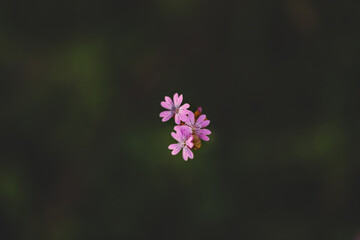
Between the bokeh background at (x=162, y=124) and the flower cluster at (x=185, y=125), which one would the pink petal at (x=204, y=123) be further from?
the bokeh background at (x=162, y=124)

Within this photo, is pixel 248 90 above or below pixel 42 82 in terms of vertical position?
below

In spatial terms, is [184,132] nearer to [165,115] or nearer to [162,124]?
[165,115]

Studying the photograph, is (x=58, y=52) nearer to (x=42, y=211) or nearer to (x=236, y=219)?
(x=42, y=211)

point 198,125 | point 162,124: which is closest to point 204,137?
point 198,125

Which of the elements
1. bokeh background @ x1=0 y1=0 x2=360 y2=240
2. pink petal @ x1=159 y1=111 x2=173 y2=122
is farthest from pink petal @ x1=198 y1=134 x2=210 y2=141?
bokeh background @ x1=0 y1=0 x2=360 y2=240

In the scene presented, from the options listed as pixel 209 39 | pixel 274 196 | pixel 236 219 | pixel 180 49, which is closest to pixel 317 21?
pixel 209 39

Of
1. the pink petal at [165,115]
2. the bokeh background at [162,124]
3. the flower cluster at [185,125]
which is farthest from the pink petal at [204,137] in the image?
the bokeh background at [162,124]
